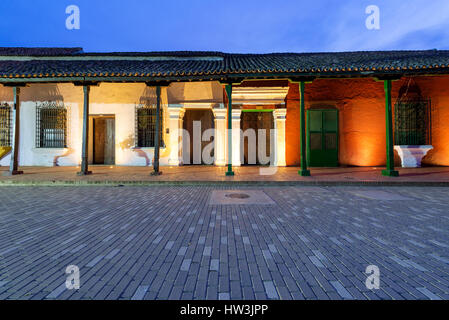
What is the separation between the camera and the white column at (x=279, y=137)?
10.4m

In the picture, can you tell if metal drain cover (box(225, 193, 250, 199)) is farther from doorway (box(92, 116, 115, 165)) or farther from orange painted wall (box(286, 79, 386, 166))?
doorway (box(92, 116, 115, 165))

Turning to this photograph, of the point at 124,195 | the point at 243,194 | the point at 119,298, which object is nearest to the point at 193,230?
the point at 119,298

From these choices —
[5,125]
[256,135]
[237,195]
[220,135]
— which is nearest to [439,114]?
[256,135]

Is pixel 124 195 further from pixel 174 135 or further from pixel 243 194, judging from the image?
pixel 174 135

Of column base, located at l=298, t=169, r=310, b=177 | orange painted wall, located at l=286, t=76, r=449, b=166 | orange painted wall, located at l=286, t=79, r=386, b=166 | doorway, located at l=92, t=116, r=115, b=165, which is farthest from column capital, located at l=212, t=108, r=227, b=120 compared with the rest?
doorway, located at l=92, t=116, r=115, b=165

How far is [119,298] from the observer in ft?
4.90

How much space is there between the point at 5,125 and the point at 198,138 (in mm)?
9371

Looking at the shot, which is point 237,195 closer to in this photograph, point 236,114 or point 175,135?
point 236,114

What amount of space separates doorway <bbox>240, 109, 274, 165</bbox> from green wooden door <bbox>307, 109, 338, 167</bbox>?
1.99 metres

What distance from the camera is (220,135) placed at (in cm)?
1055

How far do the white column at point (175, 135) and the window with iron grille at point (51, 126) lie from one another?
5155 millimetres

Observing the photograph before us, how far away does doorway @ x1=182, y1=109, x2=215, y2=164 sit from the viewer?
36.2 ft

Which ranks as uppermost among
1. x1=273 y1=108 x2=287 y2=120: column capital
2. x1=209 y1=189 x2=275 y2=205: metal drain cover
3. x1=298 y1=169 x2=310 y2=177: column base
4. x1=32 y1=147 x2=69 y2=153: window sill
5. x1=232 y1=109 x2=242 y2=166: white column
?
x1=273 y1=108 x2=287 y2=120: column capital
